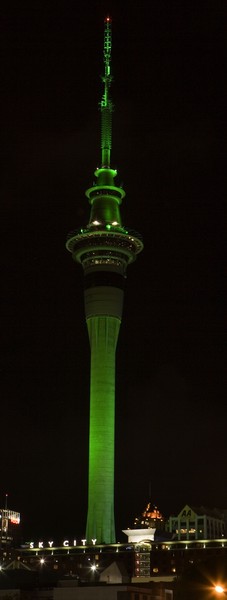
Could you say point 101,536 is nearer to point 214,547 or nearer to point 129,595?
point 214,547

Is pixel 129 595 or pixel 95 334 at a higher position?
pixel 95 334

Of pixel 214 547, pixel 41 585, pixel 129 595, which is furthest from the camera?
pixel 214 547

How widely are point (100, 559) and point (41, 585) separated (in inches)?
1527

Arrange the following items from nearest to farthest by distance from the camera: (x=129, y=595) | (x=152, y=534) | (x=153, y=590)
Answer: (x=129, y=595) < (x=153, y=590) < (x=152, y=534)

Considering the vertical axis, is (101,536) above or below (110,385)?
below

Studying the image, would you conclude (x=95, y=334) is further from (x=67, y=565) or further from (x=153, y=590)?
(x=153, y=590)

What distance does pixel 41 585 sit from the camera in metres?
149

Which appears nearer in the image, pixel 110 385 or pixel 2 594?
pixel 2 594

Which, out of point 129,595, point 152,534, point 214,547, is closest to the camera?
point 129,595

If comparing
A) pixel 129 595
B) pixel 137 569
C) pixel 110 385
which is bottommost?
pixel 129 595

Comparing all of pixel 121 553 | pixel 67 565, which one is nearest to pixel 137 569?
pixel 121 553

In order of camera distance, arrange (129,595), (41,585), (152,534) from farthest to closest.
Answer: (152,534) → (41,585) → (129,595)

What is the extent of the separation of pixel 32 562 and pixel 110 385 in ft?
130

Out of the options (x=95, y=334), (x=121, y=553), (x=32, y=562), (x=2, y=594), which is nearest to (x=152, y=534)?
(x=121, y=553)
